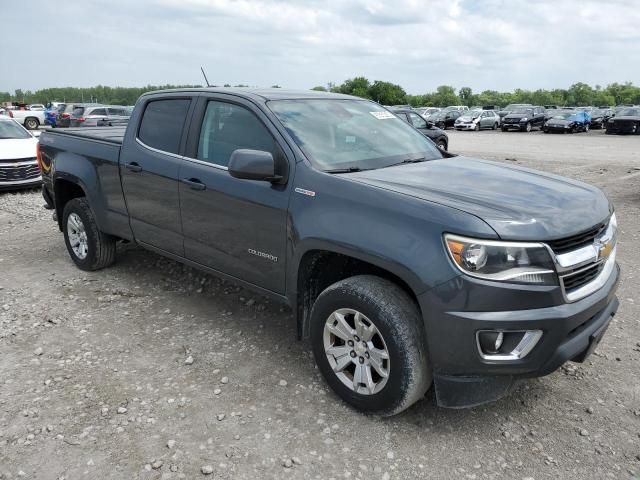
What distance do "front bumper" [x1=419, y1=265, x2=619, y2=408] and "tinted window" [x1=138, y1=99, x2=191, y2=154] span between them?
2.50 m

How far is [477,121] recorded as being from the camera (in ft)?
113

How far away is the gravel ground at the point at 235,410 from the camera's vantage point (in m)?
2.65

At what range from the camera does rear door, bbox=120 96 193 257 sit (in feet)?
13.4

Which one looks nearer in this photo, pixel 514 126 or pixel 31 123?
pixel 31 123

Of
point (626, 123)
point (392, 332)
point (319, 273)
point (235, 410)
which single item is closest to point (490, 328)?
point (392, 332)

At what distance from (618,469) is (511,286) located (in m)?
1.09

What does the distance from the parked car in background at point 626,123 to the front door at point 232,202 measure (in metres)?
30.9

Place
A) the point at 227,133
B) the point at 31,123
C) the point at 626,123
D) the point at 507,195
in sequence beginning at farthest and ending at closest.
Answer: the point at 31,123
the point at 626,123
the point at 227,133
the point at 507,195

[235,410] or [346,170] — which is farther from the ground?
[346,170]

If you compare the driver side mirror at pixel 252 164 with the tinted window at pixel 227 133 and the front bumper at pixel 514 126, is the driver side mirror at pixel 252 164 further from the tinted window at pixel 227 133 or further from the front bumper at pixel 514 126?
the front bumper at pixel 514 126

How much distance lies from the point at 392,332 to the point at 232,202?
1473mm

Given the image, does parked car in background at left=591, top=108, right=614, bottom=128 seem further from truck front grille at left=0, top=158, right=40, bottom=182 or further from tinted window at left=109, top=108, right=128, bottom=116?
truck front grille at left=0, top=158, right=40, bottom=182

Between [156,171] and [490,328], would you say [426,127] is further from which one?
[490,328]

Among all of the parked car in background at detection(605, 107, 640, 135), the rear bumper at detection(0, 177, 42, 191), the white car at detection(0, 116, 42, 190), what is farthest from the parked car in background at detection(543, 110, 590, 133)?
the rear bumper at detection(0, 177, 42, 191)
